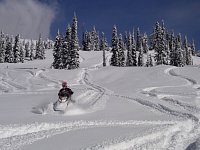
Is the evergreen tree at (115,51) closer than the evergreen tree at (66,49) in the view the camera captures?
No

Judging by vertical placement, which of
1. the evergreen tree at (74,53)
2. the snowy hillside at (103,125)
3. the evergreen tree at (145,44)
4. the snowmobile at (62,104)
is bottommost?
the snowy hillside at (103,125)

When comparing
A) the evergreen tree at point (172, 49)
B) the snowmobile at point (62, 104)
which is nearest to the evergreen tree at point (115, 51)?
the evergreen tree at point (172, 49)

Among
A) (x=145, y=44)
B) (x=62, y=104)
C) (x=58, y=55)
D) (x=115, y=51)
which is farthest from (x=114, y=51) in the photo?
(x=62, y=104)

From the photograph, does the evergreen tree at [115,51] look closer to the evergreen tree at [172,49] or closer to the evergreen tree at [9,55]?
the evergreen tree at [172,49]

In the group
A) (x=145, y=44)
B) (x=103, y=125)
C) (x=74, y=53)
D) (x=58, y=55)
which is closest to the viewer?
(x=103, y=125)

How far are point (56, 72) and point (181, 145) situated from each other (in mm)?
42372

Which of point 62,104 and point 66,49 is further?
point 66,49

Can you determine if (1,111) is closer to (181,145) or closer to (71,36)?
(181,145)

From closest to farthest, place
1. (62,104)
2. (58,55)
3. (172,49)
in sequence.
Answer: (62,104) → (58,55) → (172,49)

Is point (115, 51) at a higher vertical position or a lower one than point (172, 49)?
lower

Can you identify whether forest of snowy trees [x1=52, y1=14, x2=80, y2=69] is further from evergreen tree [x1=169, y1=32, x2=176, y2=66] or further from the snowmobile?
the snowmobile

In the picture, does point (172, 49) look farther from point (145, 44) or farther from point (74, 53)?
point (74, 53)

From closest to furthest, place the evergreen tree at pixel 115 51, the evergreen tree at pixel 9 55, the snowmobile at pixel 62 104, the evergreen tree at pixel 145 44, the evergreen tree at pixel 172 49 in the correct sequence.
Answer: the snowmobile at pixel 62 104, the evergreen tree at pixel 115 51, the evergreen tree at pixel 172 49, the evergreen tree at pixel 9 55, the evergreen tree at pixel 145 44

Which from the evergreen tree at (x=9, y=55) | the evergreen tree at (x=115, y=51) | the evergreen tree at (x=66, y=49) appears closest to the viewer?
Result: the evergreen tree at (x=66, y=49)
